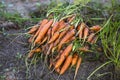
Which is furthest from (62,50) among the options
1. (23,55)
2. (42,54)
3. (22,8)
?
(22,8)

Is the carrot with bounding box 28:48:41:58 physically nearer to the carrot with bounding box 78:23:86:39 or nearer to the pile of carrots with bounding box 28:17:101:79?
the pile of carrots with bounding box 28:17:101:79

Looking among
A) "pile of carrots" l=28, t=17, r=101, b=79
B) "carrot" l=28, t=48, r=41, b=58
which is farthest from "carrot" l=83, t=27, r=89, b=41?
"carrot" l=28, t=48, r=41, b=58

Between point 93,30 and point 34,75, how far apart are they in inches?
23.7

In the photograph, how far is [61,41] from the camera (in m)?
2.61

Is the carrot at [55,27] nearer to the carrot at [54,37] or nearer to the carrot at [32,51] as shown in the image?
the carrot at [54,37]

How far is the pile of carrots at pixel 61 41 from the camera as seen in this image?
101 inches

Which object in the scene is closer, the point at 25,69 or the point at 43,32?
the point at 25,69

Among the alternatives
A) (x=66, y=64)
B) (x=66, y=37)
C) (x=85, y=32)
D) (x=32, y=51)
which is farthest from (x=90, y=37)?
(x=32, y=51)

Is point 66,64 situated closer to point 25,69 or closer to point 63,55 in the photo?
point 63,55

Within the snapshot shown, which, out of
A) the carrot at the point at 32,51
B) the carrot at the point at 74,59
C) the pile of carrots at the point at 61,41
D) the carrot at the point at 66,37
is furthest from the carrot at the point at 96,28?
the carrot at the point at 32,51

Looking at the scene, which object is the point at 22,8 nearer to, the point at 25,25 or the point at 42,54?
the point at 25,25

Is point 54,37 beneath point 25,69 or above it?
above

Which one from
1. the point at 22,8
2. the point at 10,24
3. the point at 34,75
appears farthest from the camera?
→ the point at 22,8

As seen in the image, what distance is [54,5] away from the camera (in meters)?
3.21
